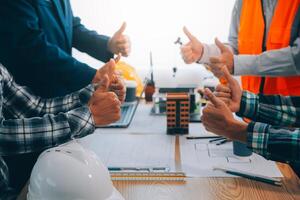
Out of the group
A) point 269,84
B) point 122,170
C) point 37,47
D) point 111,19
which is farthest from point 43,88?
point 111,19

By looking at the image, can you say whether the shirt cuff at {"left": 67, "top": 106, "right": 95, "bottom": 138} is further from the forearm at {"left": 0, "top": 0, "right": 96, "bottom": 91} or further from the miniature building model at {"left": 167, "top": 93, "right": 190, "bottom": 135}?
the miniature building model at {"left": 167, "top": 93, "right": 190, "bottom": 135}

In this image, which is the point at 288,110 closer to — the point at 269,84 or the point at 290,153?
the point at 290,153

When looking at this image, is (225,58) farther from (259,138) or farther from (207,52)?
(259,138)

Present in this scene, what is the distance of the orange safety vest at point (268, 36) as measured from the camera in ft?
5.32

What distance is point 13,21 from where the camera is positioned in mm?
1213

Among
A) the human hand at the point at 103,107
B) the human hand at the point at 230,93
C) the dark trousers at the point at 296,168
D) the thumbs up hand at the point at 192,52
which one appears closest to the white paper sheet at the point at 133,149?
the human hand at the point at 103,107

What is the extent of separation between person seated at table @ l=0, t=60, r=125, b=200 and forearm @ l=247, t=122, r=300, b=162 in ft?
1.41

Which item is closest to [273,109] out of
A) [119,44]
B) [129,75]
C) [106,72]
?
[106,72]

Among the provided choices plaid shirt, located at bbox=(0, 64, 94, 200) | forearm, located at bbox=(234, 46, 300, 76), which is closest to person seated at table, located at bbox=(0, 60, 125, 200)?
plaid shirt, located at bbox=(0, 64, 94, 200)

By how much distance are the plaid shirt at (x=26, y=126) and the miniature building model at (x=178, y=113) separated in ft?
1.56

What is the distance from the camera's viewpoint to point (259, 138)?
3.42 ft

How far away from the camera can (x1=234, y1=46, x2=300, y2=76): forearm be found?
1578 millimetres

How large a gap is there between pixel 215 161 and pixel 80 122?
1.54ft

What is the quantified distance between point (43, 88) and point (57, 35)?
8.3 inches
